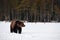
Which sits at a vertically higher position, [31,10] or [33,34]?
[31,10]

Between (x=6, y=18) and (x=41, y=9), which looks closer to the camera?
(x=6, y=18)

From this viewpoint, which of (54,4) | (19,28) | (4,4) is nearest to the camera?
(19,28)

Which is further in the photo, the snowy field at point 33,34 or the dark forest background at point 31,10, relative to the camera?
the dark forest background at point 31,10

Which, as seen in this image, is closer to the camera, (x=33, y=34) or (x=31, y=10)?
(x=33, y=34)

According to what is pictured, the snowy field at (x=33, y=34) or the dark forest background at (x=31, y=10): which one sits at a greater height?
the dark forest background at (x=31, y=10)

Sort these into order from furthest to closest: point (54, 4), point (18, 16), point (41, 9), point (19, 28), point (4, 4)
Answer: point (41, 9) → point (54, 4) → point (18, 16) → point (4, 4) → point (19, 28)

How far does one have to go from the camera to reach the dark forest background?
930 centimetres

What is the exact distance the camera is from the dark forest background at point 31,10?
30.5 ft

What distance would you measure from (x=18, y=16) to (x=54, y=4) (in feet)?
7.62

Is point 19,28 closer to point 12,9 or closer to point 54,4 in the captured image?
point 12,9

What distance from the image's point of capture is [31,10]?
35.3ft

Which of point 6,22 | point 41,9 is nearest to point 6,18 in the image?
point 6,22

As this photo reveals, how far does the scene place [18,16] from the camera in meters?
9.89

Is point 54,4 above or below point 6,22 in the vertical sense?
above
